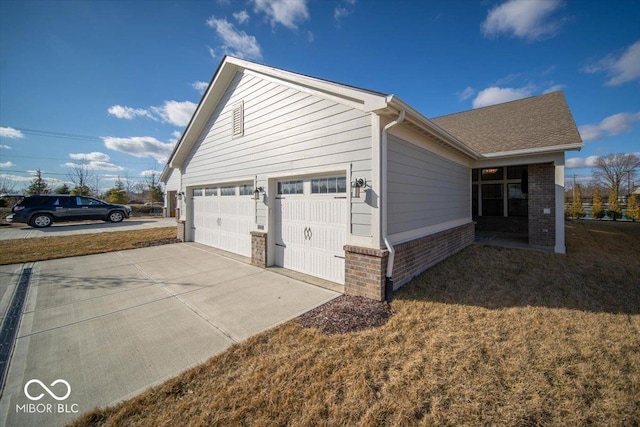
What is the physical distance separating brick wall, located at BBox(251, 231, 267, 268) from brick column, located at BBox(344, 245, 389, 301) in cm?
256

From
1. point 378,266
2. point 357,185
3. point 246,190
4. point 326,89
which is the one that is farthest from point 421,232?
point 246,190

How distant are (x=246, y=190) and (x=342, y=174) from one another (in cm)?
366

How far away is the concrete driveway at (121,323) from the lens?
88.8 inches

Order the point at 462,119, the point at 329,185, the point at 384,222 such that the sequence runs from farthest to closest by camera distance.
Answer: the point at 462,119, the point at 329,185, the point at 384,222

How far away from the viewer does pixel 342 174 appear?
4.68 meters

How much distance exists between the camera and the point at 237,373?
7.91 feet

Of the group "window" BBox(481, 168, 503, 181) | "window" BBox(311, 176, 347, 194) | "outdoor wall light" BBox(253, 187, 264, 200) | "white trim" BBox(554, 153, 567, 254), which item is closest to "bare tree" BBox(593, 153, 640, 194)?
"window" BBox(481, 168, 503, 181)

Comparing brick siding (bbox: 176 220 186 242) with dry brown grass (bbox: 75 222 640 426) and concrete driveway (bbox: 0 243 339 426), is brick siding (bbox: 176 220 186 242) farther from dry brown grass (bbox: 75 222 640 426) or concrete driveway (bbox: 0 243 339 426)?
dry brown grass (bbox: 75 222 640 426)

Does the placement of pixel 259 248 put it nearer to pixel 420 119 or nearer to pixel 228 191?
pixel 228 191

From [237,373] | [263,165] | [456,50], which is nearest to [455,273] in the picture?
[237,373]

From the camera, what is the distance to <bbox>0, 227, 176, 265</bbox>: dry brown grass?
7.27m

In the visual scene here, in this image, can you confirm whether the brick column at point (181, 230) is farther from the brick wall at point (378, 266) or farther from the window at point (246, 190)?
the brick wall at point (378, 266)

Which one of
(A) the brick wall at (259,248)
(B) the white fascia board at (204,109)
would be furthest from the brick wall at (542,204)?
(B) the white fascia board at (204,109)

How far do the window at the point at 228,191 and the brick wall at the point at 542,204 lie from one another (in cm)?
997
